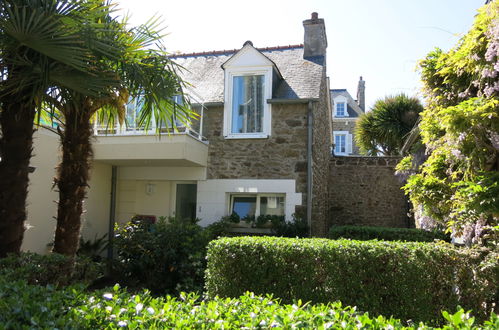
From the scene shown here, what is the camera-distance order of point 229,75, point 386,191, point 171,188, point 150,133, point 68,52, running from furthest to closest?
1. point 386,191
2. point 171,188
3. point 229,75
4. point 150,133
5. point 68,52

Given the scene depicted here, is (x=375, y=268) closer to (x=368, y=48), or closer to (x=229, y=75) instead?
(x=368, y=48)

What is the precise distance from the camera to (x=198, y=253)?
27.7ft

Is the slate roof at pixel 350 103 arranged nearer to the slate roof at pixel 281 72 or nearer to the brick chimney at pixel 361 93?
the brick chimney at pixel 361 93

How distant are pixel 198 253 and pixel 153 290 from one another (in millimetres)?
1358

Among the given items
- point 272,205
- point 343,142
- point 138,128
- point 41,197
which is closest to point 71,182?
point 41,197

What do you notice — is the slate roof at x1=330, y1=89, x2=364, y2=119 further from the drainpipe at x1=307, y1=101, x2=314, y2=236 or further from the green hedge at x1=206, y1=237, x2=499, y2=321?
the green hedge at x1=206, y1=237, x2=499, y2=321

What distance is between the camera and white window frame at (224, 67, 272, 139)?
1138 cm

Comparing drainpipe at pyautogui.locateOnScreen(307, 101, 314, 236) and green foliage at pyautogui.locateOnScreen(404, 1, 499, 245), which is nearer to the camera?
green foliage at pyautogui.locateOnScreen(404, 1, 499, 245)

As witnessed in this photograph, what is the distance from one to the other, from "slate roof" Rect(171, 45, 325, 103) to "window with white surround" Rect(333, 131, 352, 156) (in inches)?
579

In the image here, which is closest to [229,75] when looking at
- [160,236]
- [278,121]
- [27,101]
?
[278,121]

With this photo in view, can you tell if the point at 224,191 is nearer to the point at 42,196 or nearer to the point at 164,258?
the point at 164,258

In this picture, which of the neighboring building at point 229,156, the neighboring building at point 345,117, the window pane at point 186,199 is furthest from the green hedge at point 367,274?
the neighboring building at point 345,117

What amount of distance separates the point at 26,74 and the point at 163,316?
13.2 feet

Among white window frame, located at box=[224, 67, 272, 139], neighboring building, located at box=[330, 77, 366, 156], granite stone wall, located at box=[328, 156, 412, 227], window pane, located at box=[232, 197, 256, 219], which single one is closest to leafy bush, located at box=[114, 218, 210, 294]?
window pane, located at box=[232, 197, 256, 219]
